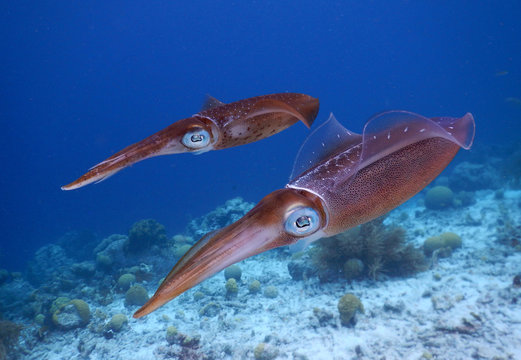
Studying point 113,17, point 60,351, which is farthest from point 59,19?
point 60,351

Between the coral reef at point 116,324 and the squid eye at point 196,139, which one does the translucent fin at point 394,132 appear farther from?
the coral reef at point 116,324

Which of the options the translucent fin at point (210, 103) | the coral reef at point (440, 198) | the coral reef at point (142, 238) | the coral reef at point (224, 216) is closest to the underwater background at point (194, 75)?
the coral reef at point (224, 216)

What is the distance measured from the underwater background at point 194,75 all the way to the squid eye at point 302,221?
67.7 m

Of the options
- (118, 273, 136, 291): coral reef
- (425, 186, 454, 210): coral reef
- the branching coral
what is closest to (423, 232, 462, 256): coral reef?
the branching coral

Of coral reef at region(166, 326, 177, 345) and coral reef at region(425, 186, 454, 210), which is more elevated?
coral reef at region(425, 186, 454, 210)

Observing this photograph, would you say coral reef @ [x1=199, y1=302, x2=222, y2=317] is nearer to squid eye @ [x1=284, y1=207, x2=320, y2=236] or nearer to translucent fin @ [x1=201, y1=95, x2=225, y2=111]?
translucent fin @ [x1=201, y1=95, x2=225, y2=111]

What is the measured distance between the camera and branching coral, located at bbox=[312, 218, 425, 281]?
22.0 ft

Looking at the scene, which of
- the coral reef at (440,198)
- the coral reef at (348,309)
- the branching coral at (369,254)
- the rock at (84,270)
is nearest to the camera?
the coral reef at (348,309)

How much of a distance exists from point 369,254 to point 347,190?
655 centimetres

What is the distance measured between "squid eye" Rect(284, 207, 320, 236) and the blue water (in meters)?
69.8

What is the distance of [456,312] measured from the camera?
195 inches

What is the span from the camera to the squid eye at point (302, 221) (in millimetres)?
825

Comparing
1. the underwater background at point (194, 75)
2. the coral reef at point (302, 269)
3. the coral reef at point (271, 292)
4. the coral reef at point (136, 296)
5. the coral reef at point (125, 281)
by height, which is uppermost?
the underwater background at point (194, 75)

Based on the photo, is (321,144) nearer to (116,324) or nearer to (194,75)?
(116,324)
